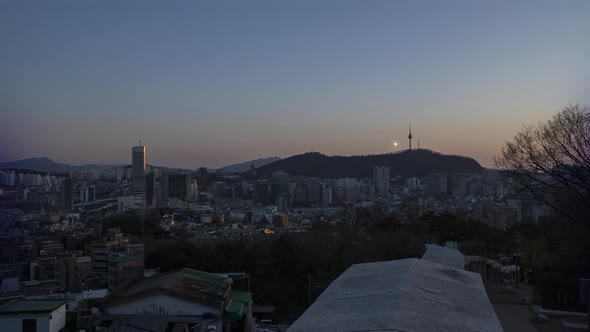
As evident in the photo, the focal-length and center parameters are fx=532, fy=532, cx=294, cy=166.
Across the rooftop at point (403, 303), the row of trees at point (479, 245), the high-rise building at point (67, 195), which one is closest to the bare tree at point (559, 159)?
the row of trees at point (479, 245)

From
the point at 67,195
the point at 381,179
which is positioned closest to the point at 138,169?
the point at 67,195

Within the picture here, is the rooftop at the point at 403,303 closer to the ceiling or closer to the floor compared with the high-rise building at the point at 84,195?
closer to the ceiling

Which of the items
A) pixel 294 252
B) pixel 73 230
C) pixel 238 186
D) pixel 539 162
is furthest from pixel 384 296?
pixel 238 186

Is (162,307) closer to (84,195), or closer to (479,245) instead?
(479,245)

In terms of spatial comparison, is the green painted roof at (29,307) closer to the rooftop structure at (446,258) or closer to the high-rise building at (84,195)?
the rooftop structure at (446,258)

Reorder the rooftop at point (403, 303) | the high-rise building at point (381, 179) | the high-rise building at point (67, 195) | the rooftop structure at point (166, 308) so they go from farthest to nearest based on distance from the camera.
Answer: the high-rise building at point (381, 179) → the high-rise building at point (67, 195) → the rooftop structure at point (166, 308) → the rooftop at point (403, 303)

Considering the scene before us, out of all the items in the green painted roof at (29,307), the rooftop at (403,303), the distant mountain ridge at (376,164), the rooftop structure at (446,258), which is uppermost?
the distant mountain ridge at (376,164)
